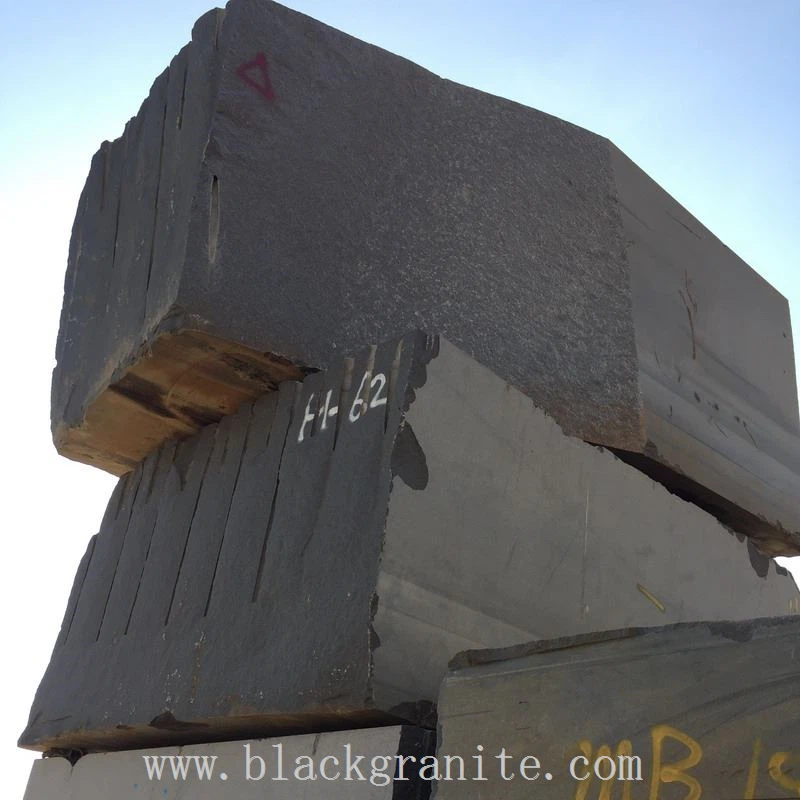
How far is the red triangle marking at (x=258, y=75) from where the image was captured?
261cm

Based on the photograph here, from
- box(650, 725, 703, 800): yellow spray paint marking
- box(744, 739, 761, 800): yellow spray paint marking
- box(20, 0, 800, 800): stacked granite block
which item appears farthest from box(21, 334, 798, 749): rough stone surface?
box(744, 739, 761, 800): yellow spray paint marking

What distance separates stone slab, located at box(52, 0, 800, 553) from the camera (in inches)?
98.4

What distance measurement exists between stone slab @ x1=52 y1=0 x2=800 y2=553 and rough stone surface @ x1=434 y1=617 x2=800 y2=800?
1.04 metres

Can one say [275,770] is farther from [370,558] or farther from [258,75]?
[258,75]

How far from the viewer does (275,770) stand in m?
2.00

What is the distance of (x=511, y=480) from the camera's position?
7.39ft

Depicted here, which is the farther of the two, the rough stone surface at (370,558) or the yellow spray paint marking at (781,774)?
the rough stone surface at (370,558)

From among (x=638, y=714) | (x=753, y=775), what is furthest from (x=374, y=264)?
(x=753, y=775)

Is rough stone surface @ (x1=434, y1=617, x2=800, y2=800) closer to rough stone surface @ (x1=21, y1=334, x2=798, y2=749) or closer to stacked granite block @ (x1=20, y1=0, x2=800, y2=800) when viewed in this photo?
stacked granite block @ (x1=20, y1=0, x2=800, y2=800)

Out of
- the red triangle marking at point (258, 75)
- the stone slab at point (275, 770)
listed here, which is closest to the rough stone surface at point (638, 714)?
→ the stone slab at point (275, 770)

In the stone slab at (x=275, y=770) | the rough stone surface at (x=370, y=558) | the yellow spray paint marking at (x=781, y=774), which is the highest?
the rough stone surface at (x=370, y=558)

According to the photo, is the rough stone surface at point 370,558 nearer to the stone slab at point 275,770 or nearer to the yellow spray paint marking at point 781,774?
the stone slab at point 275,770

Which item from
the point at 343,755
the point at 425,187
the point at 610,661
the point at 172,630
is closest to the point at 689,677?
the point at 610,661

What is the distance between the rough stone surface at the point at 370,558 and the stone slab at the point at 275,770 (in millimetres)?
58
